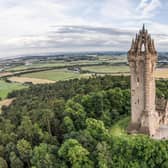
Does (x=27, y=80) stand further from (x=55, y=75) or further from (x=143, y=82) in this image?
(x=143, y=82)

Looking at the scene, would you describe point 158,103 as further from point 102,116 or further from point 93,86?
point 93,86

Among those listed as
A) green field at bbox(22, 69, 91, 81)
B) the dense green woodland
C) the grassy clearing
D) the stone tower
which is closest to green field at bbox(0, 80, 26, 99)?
the grassy clearing

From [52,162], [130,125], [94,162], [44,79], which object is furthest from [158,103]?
[44,79]

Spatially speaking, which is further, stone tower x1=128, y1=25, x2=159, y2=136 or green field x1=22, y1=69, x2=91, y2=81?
green field x1=22, y1=69, x2=91, y2=81

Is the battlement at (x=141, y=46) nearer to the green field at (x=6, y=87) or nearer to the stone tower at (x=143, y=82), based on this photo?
the stone tower at (x=143, y=82)

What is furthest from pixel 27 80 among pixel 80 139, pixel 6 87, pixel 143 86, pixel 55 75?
pixel 143 86

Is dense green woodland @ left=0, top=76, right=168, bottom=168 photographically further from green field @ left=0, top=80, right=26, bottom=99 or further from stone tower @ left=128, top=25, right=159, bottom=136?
green field @ left=0, top=80, right=26, bottom=99

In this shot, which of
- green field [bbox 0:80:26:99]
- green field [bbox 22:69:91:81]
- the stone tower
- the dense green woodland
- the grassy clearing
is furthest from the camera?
green field [bbox 22:69:91:81]
